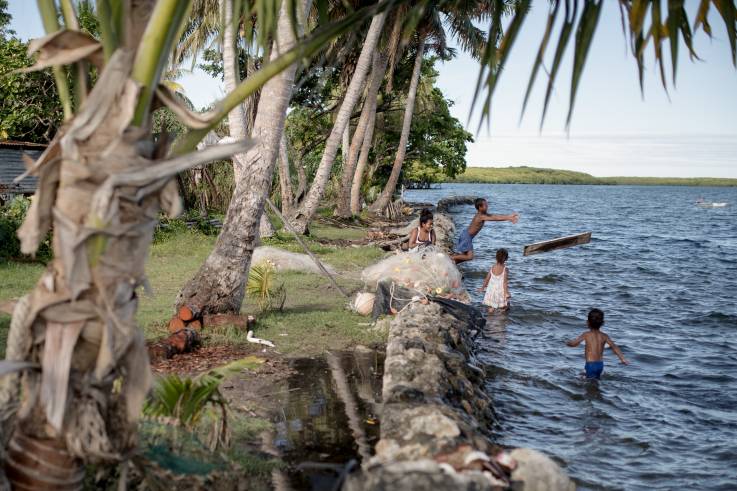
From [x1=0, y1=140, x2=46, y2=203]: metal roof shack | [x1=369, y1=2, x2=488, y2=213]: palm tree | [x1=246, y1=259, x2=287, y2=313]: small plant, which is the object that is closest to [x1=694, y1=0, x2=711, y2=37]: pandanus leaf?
[x1=246, y1=259, x2=287, y2=313]: small plant

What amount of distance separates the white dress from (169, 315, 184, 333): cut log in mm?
Result: 6454

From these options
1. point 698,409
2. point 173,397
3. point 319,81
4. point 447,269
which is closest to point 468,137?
point 319,81

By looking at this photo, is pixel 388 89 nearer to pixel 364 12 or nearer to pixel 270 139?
pixel 270 139

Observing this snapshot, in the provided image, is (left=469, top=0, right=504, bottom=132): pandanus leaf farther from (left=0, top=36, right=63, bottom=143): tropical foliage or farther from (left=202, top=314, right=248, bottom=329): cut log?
(left=0, top=36, right=63, bottom=143): tropical foliage

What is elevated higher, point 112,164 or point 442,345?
point 112,164

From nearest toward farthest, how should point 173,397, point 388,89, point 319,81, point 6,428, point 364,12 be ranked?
point 364,12 < point 6,428 < point 173,397 < point 319,81 < point 388,89

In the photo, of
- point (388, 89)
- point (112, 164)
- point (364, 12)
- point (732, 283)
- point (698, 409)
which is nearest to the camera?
point (112, 164)

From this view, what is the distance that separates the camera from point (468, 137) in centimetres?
4541

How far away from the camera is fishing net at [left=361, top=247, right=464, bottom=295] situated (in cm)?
1138

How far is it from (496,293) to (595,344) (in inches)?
161

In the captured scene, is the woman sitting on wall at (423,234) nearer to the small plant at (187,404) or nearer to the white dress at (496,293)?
the white dress at (496,293)

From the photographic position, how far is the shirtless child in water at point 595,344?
932 cm

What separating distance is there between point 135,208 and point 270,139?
6264mm

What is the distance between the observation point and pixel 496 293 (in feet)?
44.0
